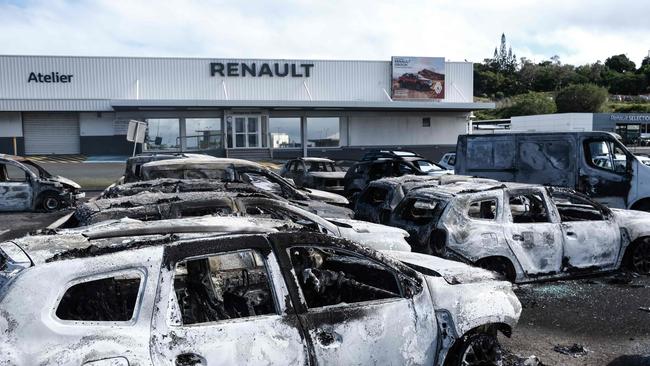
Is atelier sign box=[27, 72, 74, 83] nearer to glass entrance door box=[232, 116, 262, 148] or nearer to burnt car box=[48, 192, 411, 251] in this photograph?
glass entrance door box=[232, 116, 262, 148]

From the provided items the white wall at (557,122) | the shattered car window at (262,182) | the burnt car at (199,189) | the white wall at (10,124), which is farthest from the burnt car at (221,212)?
the white wall at (557,122)

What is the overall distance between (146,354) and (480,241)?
506 centimetres

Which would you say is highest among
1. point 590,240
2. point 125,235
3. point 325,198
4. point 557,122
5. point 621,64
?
point 621,64

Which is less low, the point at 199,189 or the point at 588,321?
the point at 199,189

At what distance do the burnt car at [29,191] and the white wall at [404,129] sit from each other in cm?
2293

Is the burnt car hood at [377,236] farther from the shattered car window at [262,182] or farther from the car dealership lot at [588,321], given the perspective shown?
the shattered car window at [262,182]

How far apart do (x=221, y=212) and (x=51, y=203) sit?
33.3 feet

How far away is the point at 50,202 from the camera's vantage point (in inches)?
613

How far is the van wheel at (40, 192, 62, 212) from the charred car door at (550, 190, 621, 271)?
12745mm

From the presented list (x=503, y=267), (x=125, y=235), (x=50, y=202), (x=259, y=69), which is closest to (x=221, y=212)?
(x=125, y=235)

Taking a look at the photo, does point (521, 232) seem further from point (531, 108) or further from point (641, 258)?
point (531, 108)

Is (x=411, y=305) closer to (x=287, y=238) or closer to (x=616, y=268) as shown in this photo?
(x=287, y=238)

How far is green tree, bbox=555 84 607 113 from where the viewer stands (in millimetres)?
75750

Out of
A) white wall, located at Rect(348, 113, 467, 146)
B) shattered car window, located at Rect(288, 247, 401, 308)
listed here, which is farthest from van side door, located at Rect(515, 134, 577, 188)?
white wall, located at Rect(348, 113, 467, 146)
